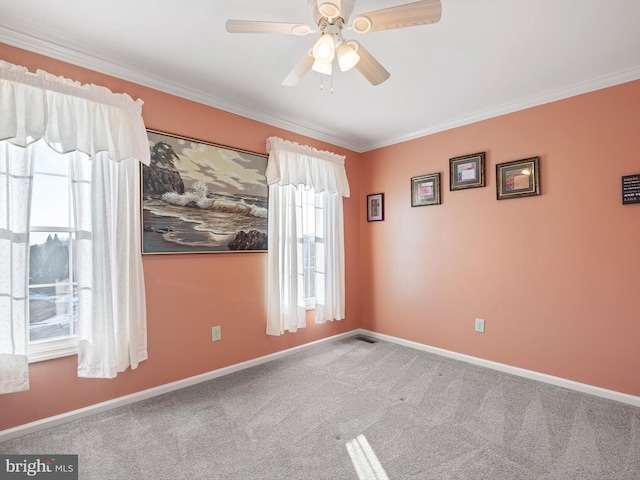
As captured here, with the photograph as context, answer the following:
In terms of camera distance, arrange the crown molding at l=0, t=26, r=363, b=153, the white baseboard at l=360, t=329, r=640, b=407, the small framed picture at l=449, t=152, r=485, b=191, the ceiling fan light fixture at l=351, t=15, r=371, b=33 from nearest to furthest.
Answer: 1. the ceiling fan light fixture at l=351, t=15, r=371, b=33
2. the crown molding at l=0, t=26, r=363, b=153
3. the white baseboard at l=360, t=329, r=640, b=407
4. the small framed picture at l=449, t=152, r=485, b=191

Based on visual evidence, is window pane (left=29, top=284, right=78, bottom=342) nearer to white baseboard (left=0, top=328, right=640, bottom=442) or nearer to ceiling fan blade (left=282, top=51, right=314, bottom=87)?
white baseboard (left=0, top=328, right=640, bottom=442)

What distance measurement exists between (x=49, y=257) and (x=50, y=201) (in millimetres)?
369

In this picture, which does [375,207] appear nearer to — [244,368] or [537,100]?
[537,100]

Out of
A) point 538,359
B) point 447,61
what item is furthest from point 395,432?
point 447,61

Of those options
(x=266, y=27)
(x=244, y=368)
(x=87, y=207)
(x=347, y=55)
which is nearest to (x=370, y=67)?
(x=347, y=55)

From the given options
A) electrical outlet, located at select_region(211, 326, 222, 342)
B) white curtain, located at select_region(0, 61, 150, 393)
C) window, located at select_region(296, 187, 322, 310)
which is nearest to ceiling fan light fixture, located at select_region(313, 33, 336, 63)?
white curtain, located at select_region(0, 61, 150, 393)

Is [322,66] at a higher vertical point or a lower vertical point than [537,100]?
lower

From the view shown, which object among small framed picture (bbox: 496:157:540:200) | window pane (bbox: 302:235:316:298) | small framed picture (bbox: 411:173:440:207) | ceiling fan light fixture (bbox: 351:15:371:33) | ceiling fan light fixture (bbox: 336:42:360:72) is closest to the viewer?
ceiling fan light fixture (bbox: 351:15:371:33)

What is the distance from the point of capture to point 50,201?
2.10 meters

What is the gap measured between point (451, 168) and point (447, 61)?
1330 millimetres

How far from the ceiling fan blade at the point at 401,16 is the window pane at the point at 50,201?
6.94 feet

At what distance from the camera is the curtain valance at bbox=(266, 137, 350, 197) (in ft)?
10.5

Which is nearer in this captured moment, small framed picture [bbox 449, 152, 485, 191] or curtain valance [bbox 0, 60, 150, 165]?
curtain valance [bbox 0, 60, 150, 165]

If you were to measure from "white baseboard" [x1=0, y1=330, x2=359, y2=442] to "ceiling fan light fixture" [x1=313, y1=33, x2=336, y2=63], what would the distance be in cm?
262
